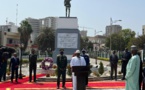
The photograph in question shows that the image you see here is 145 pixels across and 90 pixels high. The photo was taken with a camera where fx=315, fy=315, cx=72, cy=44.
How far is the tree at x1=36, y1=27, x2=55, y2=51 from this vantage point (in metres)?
70.6

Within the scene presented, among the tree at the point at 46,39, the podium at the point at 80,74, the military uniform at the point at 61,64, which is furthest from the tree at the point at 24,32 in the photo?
the podium at the point at 80,74

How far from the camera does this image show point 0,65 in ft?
59.5

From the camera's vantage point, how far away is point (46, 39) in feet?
232

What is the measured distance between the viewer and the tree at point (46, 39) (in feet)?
232

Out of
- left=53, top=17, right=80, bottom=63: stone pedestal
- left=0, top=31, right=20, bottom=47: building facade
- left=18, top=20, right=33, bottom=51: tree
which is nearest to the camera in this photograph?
left=53, top=17, right=80, bottom=63: stone pedestal

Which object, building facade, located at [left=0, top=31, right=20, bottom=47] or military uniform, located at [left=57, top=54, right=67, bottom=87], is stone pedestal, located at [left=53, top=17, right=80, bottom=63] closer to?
military uniform, located at [left=57, top=54, right=67, bottom=87]

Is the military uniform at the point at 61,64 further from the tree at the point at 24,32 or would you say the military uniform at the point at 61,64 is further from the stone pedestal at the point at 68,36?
the tree at the point at 24,32

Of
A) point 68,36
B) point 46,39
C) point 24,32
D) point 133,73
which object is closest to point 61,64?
point 133,73

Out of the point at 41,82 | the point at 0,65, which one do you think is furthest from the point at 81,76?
the point at 0,65

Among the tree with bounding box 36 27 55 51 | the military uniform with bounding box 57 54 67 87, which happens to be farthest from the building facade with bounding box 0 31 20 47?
the military uniform with bounding box 57 54 67 87

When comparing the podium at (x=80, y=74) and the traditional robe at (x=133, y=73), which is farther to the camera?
the podium at (x=80, y=74)

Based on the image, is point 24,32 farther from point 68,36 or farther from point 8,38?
point 68,36

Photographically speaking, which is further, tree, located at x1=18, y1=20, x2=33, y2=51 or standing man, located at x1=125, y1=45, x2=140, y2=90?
tree, located at x1=18, y1=20, x2=33, y2=51

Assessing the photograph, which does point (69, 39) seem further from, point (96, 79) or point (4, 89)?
point (4, 89)
